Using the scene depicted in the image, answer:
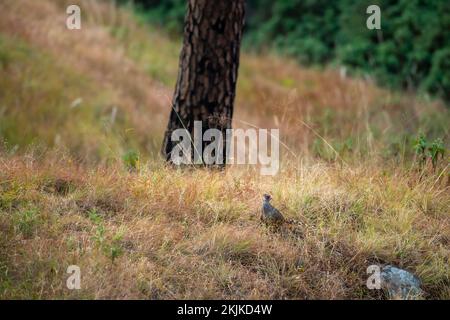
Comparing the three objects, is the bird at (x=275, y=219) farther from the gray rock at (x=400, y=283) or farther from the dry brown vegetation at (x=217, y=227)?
the gray rock at (x=400, y=283)

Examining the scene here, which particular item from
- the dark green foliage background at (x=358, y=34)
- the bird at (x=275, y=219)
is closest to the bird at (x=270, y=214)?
the bird at (x=275, y=219)

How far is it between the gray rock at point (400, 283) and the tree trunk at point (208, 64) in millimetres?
2172

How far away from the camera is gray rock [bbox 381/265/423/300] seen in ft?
12.5

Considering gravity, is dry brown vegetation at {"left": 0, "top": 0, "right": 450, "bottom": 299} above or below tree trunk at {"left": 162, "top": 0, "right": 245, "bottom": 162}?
below

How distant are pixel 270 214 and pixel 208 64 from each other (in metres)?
1.85

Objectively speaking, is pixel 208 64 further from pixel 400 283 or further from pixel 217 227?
pixel 400 283

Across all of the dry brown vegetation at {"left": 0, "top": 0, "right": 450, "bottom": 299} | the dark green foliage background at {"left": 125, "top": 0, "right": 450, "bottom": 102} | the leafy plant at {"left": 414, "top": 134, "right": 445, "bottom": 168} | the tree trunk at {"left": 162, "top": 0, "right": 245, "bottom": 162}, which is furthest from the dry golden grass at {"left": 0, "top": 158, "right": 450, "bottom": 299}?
the dark green foliage background at {"left": 125, "top": 0, "right": 450, "bottom": 102}

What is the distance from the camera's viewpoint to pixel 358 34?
1321cm

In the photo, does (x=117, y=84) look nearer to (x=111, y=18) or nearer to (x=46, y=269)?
(x=111, y=18)

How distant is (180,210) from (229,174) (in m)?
0.75

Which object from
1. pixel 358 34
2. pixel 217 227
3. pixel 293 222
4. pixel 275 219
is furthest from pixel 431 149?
pixel 358 34

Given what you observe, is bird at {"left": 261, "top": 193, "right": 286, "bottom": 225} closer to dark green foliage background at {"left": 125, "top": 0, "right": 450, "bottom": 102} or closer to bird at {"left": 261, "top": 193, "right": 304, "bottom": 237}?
bird at {"left": 261, "top": 193, "right": 304, "bottom": 237}

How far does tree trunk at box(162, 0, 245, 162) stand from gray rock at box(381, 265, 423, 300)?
7.13 ft

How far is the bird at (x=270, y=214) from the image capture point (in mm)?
4344
